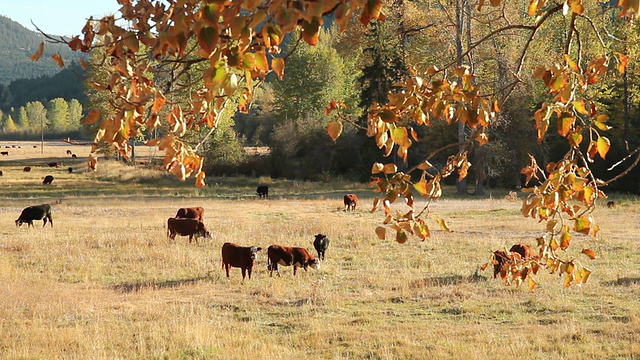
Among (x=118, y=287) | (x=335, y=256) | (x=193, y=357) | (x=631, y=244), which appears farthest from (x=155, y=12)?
(x=631, y=244)

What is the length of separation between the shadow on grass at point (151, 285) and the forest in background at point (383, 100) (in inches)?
629

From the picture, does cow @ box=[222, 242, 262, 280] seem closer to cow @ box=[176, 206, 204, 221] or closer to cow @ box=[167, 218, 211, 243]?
cow @ box=[167, 218, 211, 243]

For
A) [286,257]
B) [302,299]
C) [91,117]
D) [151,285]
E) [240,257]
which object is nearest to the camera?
[91,117]

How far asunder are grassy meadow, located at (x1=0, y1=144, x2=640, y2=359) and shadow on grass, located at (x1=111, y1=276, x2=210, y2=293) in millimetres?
57

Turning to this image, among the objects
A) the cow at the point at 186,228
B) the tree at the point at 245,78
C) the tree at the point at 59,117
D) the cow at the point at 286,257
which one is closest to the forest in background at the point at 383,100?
the cow at the point at 186,228

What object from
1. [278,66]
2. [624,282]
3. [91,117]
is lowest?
[624,282]

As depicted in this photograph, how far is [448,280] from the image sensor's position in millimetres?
12203

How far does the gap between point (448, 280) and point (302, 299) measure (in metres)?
3.09

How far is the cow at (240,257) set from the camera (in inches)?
483

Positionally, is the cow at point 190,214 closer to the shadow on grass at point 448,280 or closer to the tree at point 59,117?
the shadow on grass at point 448,280

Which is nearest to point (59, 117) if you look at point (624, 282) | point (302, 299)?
point (302, 299)

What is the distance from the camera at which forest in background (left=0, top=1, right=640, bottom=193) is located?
112 feet

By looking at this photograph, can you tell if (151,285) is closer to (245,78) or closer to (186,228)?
(186,228)

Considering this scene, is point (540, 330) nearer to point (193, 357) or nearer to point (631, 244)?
point (193, 357)
